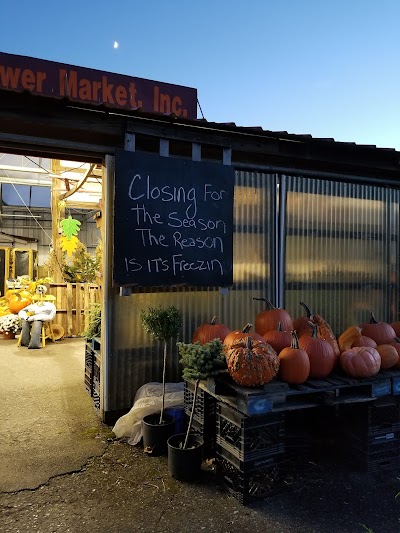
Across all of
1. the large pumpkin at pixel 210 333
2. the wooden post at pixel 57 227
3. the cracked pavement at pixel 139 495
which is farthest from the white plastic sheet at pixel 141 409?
the wooden post at pixel 57 227

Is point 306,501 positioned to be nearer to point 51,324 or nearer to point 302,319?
point 302,319

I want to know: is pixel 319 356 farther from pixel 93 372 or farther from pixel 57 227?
pixel 57 227

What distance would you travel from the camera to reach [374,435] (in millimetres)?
3871

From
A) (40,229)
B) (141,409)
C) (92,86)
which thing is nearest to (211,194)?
(141,409)

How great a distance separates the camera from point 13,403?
5.80 meters

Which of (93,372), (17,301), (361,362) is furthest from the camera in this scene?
(17,301)

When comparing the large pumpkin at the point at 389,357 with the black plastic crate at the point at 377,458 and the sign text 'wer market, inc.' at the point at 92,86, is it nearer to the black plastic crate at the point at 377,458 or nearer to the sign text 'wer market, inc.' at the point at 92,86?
the black plastic crate at the point at 377,458

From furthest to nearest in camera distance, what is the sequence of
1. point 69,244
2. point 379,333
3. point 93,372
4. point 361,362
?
1. point 69,244
2. point 93,372
3. point 379,333
4. point 361,362

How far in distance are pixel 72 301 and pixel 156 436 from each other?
7.70 metres

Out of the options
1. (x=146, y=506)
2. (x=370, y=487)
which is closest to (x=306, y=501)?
(x=370, y=487)

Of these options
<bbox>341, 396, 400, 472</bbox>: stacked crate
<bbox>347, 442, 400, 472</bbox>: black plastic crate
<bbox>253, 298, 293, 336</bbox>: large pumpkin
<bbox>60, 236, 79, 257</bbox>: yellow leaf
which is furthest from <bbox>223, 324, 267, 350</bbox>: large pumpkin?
<bbox>60, 236, 79, 257</bbox>: yellow leaf

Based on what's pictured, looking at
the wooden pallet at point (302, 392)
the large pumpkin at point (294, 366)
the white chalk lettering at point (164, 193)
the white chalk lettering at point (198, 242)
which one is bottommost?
the wooden pallet at point (302, 392)

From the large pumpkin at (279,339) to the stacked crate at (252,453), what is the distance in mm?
680

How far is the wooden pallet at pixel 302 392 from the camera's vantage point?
334cm
